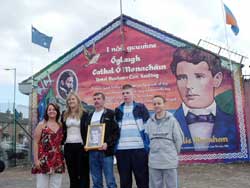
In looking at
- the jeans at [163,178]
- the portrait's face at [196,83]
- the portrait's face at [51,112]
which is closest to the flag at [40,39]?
the portrait's face at [196,83]

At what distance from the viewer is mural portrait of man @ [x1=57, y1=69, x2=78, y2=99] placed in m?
17.4

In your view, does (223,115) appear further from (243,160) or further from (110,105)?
(110,105)

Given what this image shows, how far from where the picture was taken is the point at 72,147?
6.60m

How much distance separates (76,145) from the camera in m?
6.61

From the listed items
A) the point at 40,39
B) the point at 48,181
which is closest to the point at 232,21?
the point at 40,39

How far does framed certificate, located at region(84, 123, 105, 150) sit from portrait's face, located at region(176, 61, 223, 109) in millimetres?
9372

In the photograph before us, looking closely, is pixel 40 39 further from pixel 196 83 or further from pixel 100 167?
pixel 100 167

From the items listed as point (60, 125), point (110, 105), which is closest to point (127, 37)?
point (110, 105)

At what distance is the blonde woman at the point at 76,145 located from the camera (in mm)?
6609

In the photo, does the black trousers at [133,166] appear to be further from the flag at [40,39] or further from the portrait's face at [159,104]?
the flag at [40,39]

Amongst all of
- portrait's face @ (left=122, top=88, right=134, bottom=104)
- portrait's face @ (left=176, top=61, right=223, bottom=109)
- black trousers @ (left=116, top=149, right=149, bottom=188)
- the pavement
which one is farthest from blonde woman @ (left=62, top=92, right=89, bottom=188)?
portrait's face @ (left=176, top=61, right=223, bottom=109)

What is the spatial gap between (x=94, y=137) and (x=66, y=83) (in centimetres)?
1116

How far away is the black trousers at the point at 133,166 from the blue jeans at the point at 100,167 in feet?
0.54

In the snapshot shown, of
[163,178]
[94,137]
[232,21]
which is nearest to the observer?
[163,178]
